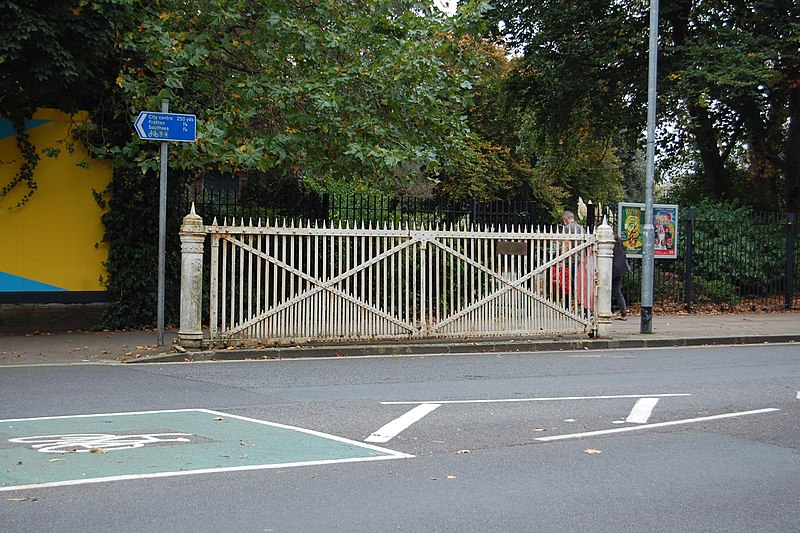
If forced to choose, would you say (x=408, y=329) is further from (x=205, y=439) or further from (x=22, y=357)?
(x=205, y=439)

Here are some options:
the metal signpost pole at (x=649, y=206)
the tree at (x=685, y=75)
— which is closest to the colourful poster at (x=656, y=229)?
the metal signpost pole at (x=649, y=206)

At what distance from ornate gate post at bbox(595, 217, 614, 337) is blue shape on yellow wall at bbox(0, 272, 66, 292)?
30.4 feet

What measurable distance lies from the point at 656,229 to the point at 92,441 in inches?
636

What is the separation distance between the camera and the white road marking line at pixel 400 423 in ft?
24.0

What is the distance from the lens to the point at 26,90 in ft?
45.3

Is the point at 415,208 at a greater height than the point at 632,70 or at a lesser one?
lesser

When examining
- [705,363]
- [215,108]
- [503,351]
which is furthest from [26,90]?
[705,363]

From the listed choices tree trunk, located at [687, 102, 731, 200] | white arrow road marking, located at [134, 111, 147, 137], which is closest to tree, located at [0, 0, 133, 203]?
white arrow road marking, located at [134, 111, 147, 137]

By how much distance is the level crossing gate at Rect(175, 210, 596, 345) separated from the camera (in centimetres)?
1343

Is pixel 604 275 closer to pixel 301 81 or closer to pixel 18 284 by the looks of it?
pixel 301 81

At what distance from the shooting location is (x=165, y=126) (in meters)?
12.8

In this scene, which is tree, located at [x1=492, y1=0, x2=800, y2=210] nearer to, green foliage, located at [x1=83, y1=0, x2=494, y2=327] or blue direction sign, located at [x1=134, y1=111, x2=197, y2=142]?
green foliage, located at [x1=83, y1=0, x2=494, y2=327]

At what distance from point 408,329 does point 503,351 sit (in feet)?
5.12

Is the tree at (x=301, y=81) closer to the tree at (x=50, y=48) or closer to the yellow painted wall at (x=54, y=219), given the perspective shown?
the tree at (x=50, y=48)
